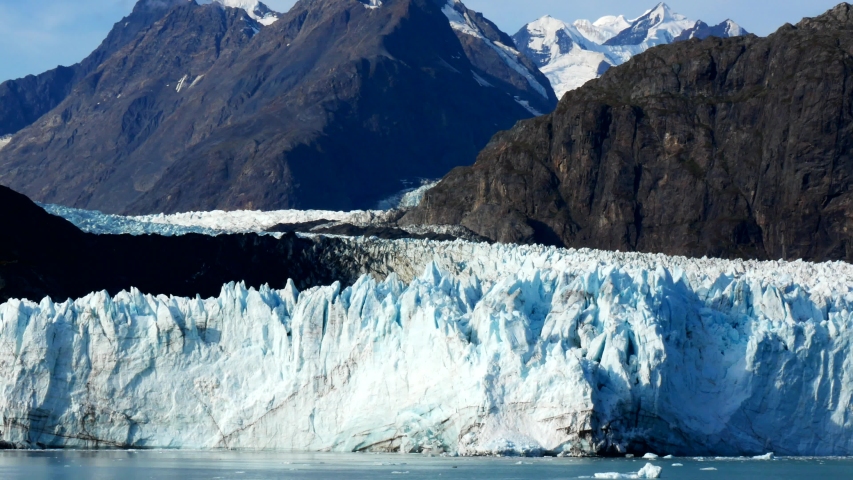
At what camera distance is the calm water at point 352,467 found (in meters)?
39.2

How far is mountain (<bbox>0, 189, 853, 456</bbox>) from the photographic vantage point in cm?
4341

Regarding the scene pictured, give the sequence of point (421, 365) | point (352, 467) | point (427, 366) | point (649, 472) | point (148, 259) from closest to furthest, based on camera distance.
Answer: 1. point (649, 472)
2. point (352, 467)
3. point (427, 366)
4. point (421, 365)
5. point (148, 259)

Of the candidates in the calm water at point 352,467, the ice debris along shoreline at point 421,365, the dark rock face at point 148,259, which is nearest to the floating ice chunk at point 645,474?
the calm water at point 352,467

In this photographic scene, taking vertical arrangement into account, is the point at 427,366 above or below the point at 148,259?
below

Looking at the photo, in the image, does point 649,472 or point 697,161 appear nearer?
point 649,472

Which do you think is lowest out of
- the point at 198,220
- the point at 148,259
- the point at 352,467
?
the point at 352,467

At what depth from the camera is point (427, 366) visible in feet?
146

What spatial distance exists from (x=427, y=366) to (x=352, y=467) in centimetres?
482

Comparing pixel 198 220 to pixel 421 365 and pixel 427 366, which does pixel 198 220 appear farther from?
pixel 427 366

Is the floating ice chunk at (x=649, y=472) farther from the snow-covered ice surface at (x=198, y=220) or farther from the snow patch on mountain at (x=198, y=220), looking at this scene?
the snow-covered ice surface at (x=198, y=220)

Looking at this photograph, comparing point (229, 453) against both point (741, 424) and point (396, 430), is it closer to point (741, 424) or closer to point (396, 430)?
point (396, 430)

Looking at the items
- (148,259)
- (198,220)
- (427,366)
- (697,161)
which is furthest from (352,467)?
(697,161)

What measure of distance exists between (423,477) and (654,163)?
92.1 metres

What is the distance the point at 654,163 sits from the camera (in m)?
127
